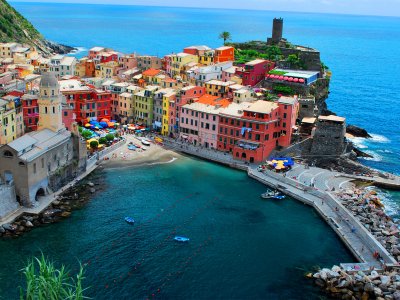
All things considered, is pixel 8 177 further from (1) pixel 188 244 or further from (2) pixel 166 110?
(2) pixel 166 110

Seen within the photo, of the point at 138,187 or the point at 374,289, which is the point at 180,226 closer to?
the point at 138,187

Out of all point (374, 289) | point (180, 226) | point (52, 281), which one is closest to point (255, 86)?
point (180, 226)

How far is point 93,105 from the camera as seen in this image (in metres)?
106

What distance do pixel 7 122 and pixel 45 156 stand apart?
11.4 meters

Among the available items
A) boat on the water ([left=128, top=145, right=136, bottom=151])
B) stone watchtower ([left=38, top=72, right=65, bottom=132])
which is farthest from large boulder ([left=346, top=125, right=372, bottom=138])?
stone watchtower ([left=38, top=72, right=65, bottom=132])

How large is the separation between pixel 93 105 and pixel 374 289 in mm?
71395

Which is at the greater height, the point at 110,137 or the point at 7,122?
the point at 7,122

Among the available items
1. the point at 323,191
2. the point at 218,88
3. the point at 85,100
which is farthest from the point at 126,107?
the point at 323,191

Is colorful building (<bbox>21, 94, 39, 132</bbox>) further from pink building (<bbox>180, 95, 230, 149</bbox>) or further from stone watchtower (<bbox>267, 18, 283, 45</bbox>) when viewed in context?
stone watchtower (<bbox>267, 18, 283, 45</bbox>)

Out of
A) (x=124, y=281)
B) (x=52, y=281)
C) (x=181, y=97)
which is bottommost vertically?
(x=124, y=281)

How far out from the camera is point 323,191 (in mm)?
77000

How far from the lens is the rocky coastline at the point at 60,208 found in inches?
2479

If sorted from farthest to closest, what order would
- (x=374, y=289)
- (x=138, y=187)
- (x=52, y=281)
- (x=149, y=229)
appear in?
(x=138, y=187) < (x=149, y=229) < (x=374, y=289) < (x=52, y=281)

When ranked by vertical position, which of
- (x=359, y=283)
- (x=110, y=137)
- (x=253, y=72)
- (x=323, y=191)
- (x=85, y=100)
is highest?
(x=253, y=72)
